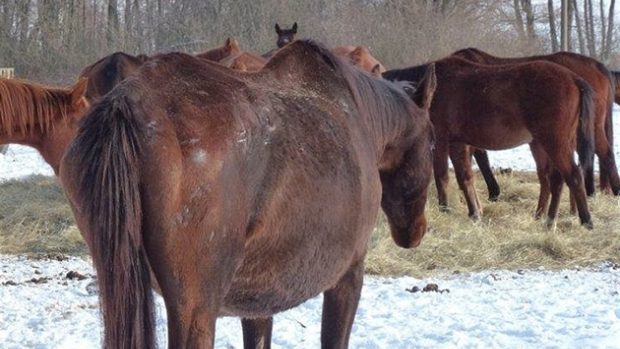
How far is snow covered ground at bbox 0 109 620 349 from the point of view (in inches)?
176

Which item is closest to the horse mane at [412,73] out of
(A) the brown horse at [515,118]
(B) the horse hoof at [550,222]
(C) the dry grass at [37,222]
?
(A) the brown horse at [515,118]

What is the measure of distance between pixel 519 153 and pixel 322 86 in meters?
12.2

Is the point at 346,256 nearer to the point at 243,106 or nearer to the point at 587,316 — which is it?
the point at 243,106

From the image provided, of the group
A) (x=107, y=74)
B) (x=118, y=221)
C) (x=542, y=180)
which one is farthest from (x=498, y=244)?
(x=118, y=221)

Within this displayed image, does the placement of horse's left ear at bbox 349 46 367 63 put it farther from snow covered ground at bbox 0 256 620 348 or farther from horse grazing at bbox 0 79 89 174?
horse grazing at bbox 0 79 89 174

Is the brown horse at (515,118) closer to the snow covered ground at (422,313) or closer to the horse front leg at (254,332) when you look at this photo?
the snow covered ground at (422,313)

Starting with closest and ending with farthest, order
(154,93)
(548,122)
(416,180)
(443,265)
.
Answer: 1. (154,93)
2. (416,180)
3. (443,265)
4. (548,122)

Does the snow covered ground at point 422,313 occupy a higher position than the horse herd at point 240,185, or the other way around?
the horse herd at point 240,185

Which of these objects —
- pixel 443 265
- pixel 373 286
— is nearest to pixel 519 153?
pixel 443 265

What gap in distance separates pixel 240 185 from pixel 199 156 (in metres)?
0.16

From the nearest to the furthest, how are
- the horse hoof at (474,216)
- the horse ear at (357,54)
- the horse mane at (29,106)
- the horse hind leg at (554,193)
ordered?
the horse mane at (29,106) < the horse hind leg at (554,193) < the horse hoof at (474,216) < the horse ear at (357,54)

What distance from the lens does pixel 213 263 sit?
7.07 feet

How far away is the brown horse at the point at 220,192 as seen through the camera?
203 centimetres

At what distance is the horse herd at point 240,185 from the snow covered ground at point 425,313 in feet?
3.17
